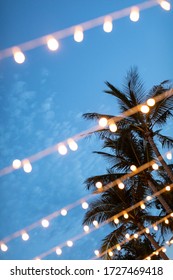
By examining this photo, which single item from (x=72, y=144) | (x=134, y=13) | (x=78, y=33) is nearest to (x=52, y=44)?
(x=78, y=33)

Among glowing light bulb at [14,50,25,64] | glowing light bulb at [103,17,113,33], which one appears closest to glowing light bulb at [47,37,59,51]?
glowing light bulb at [14,50,25,64]

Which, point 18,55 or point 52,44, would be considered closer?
point 18,55

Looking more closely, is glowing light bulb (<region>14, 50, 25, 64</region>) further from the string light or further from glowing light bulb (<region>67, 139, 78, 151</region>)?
glowing light bulb (<region>67, 139, 78, 151</region>)

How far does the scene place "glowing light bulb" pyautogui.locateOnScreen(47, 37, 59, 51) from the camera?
5.50 m

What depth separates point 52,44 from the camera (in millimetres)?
5535

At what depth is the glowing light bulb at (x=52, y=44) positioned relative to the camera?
217 inches

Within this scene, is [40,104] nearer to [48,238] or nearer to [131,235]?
[48,238]

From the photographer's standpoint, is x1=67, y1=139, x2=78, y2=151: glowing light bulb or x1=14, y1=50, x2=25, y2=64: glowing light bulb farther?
x1=67, y1=139, x2=78, y2=151: glowing light bulb

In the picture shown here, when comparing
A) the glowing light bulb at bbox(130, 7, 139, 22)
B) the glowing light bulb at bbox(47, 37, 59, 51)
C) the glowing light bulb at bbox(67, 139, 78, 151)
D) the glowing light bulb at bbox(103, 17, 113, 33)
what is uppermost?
the glowing light bulb at bbox(67, 139, 78, 151)

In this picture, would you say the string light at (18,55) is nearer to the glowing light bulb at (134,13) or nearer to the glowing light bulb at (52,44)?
the glowing light bulb at (52,44)

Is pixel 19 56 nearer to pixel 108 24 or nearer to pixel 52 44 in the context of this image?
pixel 52 44

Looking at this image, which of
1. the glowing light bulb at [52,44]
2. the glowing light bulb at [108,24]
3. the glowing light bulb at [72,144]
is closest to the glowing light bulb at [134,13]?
the glowing light bulb at [108,24]

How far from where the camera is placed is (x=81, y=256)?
6512cm
